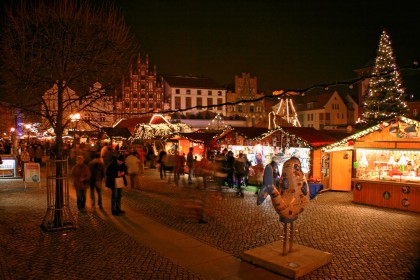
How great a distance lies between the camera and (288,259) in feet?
18.9

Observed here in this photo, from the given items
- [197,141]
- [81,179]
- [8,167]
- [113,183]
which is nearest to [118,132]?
[197,141]

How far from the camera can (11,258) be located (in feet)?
20.0

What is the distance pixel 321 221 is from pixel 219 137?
9.72 metres

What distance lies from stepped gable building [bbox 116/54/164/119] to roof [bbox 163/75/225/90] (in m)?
2.27

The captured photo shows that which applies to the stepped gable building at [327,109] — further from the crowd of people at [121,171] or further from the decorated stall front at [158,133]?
the crowd of people at [121,171]

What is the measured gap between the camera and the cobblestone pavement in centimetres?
559

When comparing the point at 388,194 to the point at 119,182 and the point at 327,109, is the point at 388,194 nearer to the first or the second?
the point at 119,182

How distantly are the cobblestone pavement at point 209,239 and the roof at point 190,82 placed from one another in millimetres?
52349

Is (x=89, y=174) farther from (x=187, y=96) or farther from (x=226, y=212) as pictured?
(x=187, y=96)

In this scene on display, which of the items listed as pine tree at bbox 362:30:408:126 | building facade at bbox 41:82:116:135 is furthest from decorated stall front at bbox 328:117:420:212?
pine tree at bbox 362:30:408:126

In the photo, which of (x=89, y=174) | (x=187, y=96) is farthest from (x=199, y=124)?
Answer: (x=89, y=174)

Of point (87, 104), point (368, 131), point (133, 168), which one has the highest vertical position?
point (87, 104)

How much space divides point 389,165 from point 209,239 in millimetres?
7442

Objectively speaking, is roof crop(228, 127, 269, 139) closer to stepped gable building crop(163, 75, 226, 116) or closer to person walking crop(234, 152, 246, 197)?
person walking crop(234, 152, 246, 197)
